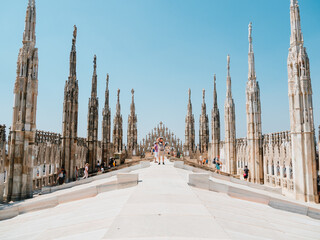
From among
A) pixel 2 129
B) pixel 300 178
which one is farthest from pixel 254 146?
pixel 2 129

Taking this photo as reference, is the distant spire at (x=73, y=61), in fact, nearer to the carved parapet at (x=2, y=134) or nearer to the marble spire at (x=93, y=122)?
the marble spire at (x=93, y=122)

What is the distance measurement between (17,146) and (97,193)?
22.6ft

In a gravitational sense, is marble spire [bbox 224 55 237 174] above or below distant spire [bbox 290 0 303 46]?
below

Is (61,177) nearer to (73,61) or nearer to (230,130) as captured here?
(73,61)

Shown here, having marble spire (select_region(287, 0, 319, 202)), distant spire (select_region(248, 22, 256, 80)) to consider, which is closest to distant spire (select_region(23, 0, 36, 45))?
marble spire (select_region(287, 0, 319, 202))

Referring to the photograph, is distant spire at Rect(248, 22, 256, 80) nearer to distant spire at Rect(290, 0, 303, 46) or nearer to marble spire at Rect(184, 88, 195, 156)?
distant spire at Rect(290, 0, 303, 46)

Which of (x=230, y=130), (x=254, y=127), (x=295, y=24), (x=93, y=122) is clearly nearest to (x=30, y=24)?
(x=93, y=122)

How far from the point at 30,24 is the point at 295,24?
42.9 ft

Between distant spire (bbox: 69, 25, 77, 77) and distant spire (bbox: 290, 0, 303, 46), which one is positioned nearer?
distant spire (bbox: 290, 0, 303, 46)

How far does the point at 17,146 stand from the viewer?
10320 mm

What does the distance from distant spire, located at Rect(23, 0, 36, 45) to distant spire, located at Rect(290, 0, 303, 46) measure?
1276 centimetres

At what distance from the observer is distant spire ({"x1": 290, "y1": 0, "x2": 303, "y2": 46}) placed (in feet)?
36.2

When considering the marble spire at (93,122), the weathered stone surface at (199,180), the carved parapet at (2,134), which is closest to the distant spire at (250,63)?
the weathered stone surface at (199,180)

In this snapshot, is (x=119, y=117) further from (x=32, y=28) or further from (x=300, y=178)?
(x=300, y=178)
